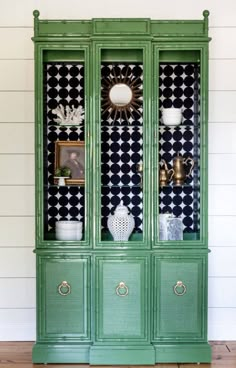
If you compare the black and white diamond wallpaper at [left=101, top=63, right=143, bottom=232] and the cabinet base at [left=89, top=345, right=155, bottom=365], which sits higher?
the black and white diamond wallpaper at [left=101, top=63, right=143, bottom=232]

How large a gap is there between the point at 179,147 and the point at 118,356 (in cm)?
160

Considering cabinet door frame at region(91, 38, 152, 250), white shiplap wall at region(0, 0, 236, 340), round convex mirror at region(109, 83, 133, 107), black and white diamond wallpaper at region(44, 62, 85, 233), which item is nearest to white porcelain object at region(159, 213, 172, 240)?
cabinet door frame at region(91, 38, 152, 250)

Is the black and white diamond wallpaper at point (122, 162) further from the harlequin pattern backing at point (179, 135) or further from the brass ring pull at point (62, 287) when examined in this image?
the brass ring pull at point (62, 287)

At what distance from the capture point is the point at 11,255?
3680 millimetres

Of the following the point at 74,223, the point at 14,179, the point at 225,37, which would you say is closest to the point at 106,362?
the point at 74,223

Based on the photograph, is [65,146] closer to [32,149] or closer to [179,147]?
[32,149]

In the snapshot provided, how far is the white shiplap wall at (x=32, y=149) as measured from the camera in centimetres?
362

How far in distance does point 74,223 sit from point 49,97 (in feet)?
3.28

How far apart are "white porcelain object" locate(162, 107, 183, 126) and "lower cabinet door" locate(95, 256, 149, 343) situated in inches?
39.3

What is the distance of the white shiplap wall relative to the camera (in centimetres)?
362

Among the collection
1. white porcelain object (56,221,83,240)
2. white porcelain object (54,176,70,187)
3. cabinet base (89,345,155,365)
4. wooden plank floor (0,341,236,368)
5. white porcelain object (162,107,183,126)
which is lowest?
wooden plank floor (0,341,236,368)

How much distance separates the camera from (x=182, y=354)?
10.7ft

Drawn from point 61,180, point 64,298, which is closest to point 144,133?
point 61,180

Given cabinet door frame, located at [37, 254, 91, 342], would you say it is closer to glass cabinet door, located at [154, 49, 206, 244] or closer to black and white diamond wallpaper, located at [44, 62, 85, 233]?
black and white diamond wallpaper, located at [44, 62, 85, 233]
